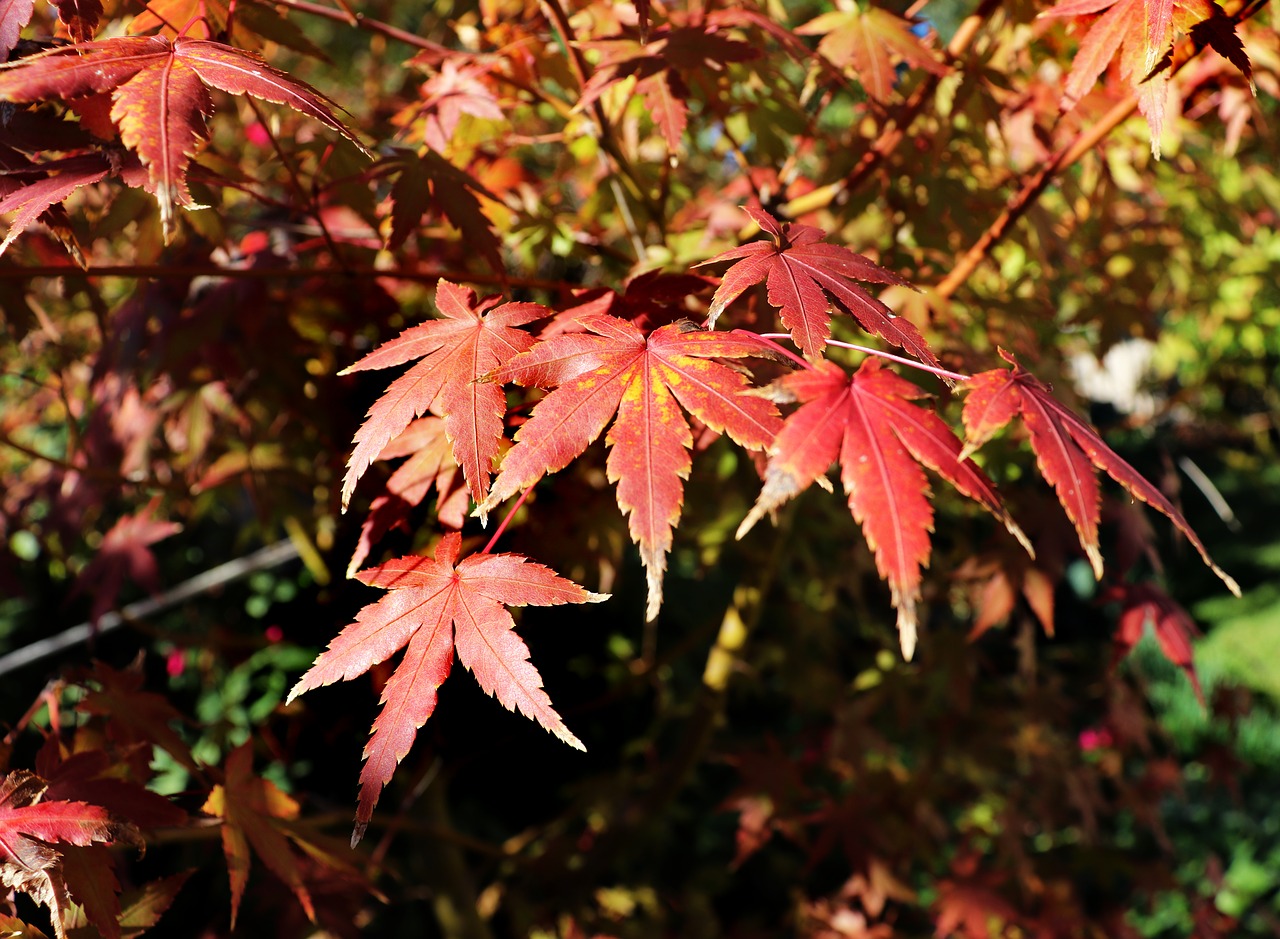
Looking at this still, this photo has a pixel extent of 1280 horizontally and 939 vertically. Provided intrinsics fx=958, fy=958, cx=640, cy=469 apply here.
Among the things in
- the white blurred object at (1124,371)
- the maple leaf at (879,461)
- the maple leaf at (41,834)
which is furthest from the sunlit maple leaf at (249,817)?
the white blurred object at (1124,371)

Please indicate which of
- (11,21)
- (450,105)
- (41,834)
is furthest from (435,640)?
(450,105)

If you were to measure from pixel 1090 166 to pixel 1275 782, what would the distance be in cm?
303

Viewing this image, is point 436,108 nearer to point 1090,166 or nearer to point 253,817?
point 253,817

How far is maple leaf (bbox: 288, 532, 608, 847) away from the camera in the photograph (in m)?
0.74

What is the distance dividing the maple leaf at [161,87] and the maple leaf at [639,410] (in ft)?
0.82

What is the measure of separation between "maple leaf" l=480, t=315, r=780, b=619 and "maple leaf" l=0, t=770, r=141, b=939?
44cm

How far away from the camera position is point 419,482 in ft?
3.06

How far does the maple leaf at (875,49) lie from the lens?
118 centimetres

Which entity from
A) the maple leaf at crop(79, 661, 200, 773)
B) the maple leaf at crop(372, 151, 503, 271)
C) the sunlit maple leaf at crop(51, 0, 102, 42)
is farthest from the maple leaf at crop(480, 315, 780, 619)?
the maple leaf at crop(79, 661, 200, 773)

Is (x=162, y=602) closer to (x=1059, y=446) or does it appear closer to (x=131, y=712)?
(x=131, y=712)

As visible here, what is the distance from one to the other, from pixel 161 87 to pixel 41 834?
0.61 m

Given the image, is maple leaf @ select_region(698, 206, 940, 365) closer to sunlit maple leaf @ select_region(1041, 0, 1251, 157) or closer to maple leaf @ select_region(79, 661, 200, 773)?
sunlit maple leaf @ select_region(1041, 0, 1251, 157)

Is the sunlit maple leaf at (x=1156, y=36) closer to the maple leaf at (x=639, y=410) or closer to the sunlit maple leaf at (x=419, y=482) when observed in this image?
the maple leaf at (x=639, y=410)

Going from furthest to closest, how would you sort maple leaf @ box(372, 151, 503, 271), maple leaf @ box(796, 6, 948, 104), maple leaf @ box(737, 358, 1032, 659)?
maple leaf @ box(796, 6, 948, 104), maple leaf @ box(372, 151, 503, 271), maple leaf @ box(737, 358, 1032, 659)
